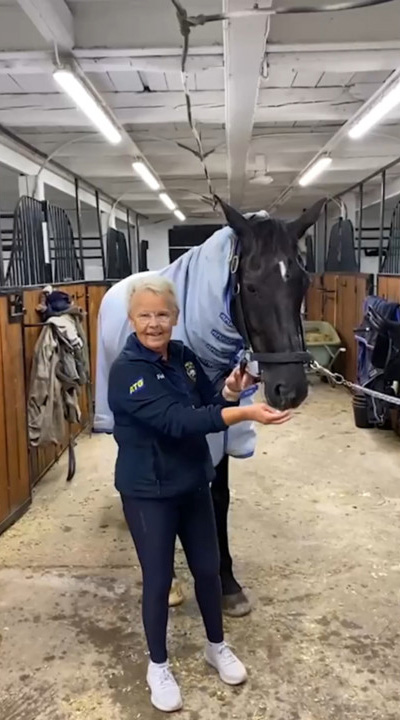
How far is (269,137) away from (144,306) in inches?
162

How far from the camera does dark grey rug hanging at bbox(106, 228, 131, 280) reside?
24.8 ft

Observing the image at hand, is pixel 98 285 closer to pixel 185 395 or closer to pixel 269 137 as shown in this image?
pixel 269 137

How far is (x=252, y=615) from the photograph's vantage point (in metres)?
2.04

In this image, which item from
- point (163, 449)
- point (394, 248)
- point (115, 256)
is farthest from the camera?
point (115, 256)

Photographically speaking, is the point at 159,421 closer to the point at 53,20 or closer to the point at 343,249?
the point at 53,20

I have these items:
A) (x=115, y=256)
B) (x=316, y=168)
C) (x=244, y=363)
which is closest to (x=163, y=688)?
(x=244, y=363)

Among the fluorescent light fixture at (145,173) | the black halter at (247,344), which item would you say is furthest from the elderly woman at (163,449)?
the fluorescent light fixture at (145,173)

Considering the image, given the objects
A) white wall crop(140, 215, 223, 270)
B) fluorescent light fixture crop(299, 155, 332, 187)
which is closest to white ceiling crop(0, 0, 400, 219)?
fluorescent light fixture crop(299, 155, 332, 187)

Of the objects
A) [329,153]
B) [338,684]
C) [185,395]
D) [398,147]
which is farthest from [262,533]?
[398,147]

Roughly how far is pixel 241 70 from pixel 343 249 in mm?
4744

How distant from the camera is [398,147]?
528cm

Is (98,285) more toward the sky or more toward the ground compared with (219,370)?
more toward the sky

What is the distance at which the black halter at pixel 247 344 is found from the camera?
60.2 inches

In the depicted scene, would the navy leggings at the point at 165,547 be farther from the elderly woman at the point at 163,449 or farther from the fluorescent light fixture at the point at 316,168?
the fluorescent light fixture at the point at 316,168
